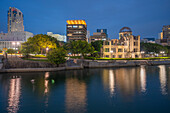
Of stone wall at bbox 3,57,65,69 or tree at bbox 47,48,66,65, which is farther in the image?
tree at bbox 47,48,66,65

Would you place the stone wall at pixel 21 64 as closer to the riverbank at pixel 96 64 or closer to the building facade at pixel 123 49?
the riverbank at pixel 96 64

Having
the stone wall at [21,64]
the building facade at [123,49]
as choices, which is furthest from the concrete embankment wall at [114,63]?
the stone wall at [21,64]

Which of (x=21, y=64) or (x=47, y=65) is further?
(x=47, y=65)

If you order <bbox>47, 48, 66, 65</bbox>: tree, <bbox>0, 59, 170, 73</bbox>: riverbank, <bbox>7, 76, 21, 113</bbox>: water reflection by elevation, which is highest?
<bbox>47, 48, 66, 65</bbox>: tree

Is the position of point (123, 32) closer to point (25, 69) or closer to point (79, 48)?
point (79, 48)

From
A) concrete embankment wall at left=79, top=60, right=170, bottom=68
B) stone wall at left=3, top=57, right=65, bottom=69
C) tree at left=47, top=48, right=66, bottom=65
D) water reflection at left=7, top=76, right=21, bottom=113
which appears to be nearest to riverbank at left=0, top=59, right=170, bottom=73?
concrete embankment wall at left=79, top=60, right=170, bottom=68

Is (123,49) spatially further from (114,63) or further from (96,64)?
(96,64)

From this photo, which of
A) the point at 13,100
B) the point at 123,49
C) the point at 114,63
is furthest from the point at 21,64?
the point at 123,49

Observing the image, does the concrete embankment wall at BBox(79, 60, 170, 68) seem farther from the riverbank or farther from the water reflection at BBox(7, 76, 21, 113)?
the water reflection at BBox(7, 76, 21, 113)

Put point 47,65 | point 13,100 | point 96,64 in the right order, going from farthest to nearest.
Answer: point 96,64
point 47,65
point 13,100

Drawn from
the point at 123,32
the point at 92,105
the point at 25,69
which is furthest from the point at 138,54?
the point at 92,105

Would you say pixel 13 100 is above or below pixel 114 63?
below

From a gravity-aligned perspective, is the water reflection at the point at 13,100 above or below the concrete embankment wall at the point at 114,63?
below

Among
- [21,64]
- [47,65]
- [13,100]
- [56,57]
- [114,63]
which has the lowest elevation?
[13,100]
